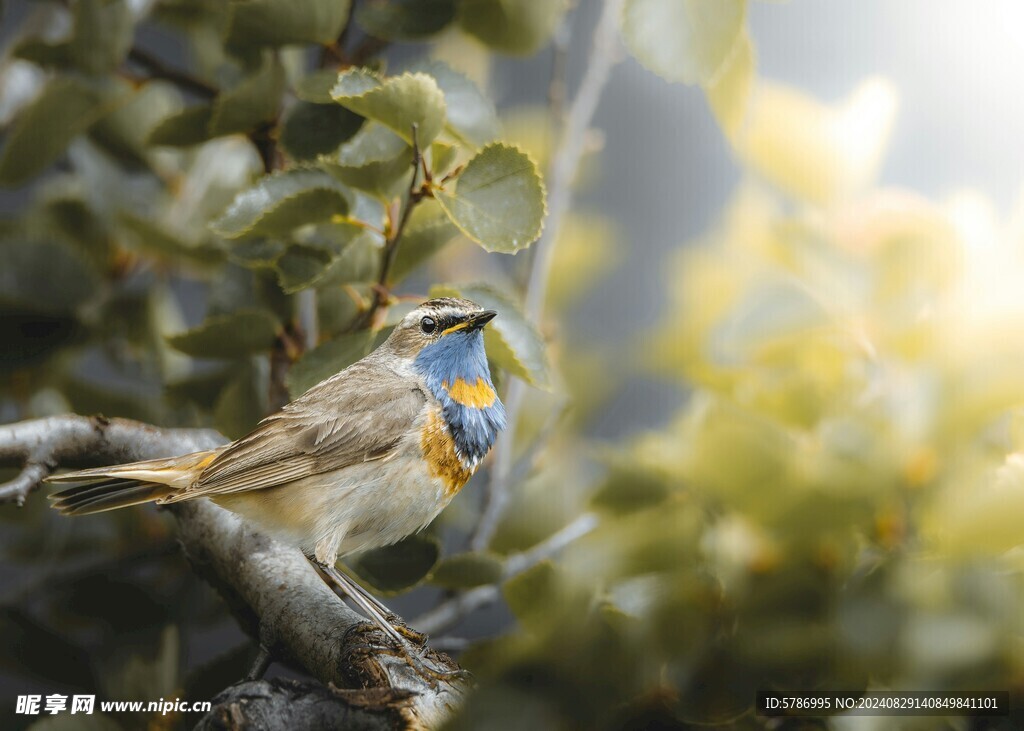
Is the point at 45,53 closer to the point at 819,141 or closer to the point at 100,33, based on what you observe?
the point at 100,33

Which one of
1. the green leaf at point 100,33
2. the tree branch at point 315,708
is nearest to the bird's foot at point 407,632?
the tree branch at point 315,708

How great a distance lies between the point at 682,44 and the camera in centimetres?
49

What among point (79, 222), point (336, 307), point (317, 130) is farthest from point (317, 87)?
point (79, 222)

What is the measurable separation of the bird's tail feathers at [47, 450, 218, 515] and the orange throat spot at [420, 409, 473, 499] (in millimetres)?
122

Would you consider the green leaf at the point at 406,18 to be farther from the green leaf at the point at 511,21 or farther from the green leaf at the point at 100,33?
the green leaf at the point at 100,33

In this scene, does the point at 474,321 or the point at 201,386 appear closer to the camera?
the point at 474,321

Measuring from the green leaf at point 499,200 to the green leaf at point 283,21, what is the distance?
16 centimetres

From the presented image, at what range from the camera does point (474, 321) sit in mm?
500

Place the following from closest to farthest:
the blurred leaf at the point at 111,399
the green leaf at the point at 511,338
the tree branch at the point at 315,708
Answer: the tree branch at the point at 315,708 → the green leaf at the point at 511,338 → the blurred leaf at the point at 111,399

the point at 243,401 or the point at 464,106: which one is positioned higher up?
the point at 464,106

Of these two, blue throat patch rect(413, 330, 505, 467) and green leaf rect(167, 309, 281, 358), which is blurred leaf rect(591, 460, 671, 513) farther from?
green leaf rect(167, 309, 281, 358)

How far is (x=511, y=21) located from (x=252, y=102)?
17 cm

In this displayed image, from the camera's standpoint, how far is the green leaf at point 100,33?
64 cm

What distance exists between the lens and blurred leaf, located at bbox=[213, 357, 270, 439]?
2.03ft
